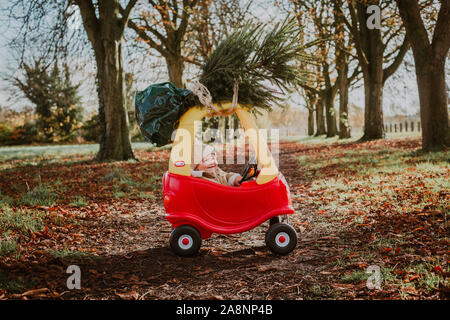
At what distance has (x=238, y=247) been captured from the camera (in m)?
4.38

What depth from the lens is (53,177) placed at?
356 inches

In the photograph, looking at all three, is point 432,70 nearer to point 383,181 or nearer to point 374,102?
point 383,181

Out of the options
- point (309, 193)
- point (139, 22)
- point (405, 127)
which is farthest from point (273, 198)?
point (405, 127)

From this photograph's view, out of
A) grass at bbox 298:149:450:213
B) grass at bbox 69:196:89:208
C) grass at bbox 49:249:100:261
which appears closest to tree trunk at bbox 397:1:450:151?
grass at bbox 298:149:450:213

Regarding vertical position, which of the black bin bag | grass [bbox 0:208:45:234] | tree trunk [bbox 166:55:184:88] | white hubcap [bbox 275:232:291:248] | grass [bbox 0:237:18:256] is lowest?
white hubcap [bbox 275:232:291:248]

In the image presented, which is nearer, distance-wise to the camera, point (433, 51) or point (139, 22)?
point (433, 51)

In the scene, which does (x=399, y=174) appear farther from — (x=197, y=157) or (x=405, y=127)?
(x=405, y=127)

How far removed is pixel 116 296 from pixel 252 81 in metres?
2.78

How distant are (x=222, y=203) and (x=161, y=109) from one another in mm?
1266

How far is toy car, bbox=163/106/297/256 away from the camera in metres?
3.96

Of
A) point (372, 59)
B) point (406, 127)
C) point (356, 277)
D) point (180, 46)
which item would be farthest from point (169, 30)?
point (406, 127)

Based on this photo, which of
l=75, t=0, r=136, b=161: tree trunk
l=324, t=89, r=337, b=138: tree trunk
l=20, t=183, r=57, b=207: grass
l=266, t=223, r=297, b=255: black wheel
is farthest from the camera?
l=324, t=89, r=337, b=138: tree trunk

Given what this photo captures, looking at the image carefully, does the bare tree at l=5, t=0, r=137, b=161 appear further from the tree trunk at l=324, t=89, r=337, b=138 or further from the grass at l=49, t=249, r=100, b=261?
the tree trunk at l=324, t=89, r=337, b=138
